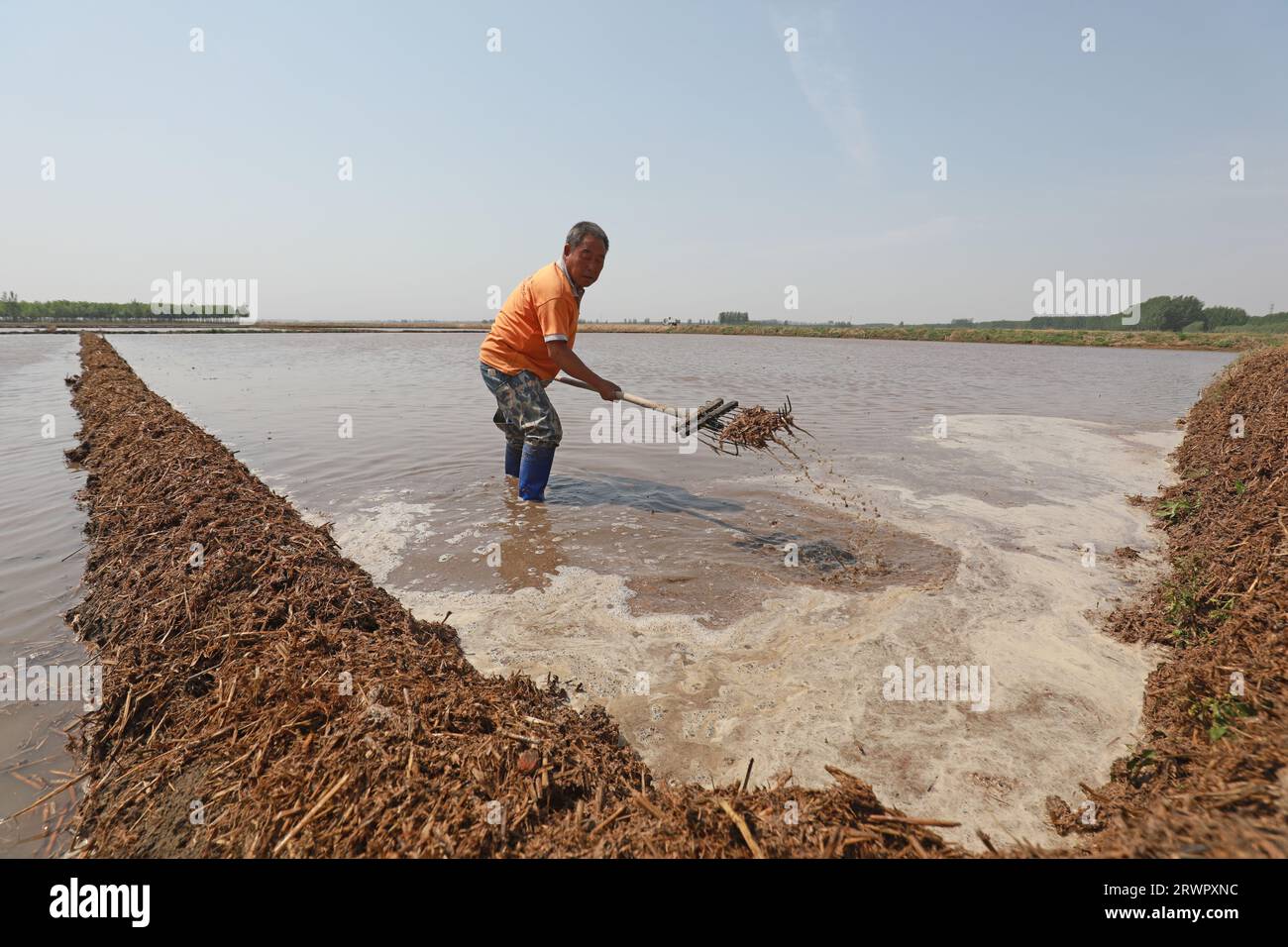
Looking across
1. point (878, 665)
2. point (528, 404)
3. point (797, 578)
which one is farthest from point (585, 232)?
point (878, 665)

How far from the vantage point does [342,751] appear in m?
2.05

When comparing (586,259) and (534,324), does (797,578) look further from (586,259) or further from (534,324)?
(534,324)

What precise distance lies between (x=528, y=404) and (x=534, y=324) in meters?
0.85

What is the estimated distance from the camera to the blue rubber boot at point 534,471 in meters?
6.40

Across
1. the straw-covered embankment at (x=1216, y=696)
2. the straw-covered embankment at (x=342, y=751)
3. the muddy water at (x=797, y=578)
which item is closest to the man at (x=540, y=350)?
the muddy water at (x=797, y=578)

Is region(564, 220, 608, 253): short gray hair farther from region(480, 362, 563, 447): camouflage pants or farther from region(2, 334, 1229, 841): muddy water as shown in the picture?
region(2, 334, 1229, 841): muddy water

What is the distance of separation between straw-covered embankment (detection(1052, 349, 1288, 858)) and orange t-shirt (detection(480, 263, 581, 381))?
4.98 meters

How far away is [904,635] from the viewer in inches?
147

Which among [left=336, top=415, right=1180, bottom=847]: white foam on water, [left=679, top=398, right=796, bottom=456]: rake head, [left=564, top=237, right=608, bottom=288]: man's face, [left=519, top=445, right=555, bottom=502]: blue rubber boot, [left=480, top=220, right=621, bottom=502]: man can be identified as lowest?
[left=336, top=415, right=1180, bottom=847]: white foam on water

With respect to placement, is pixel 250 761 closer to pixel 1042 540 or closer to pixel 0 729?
pixel 0 729

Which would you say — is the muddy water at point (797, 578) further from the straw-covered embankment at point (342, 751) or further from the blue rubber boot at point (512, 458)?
the straw-covered embankment at point (342, 751)

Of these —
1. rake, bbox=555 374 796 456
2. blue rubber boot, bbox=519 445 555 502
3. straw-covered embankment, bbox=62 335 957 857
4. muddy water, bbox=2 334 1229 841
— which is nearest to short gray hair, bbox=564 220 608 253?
rake, bbox=555 374 796 456

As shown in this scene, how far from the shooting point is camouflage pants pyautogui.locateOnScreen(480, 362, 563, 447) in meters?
6.21
